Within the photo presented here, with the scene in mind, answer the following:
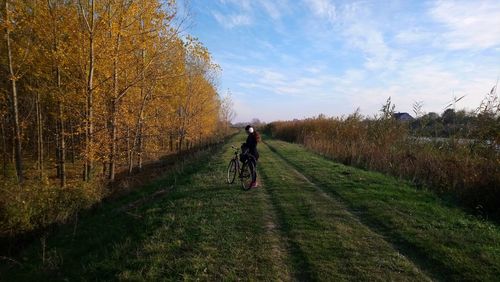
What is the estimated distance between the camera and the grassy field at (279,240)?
17.3 feet

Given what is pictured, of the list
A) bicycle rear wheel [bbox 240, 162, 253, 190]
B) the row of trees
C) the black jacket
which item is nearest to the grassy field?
bicycle rear wheel [bbox 240, 162, 253, 190]

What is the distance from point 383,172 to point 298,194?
6074 millimetres

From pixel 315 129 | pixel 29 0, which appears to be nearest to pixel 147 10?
pixel 29 0

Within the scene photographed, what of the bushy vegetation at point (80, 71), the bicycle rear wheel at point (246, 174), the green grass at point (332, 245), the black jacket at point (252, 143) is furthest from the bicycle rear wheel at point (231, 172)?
the bushy vegetation at point (80, 71)

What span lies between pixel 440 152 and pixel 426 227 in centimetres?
768

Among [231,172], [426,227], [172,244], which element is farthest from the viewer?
[231,172]

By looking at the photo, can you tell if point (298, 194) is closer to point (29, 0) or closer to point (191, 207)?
point (191, 207)

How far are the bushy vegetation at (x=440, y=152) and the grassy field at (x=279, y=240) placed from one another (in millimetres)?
1095

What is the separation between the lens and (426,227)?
7031 mm

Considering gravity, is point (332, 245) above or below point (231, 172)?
below

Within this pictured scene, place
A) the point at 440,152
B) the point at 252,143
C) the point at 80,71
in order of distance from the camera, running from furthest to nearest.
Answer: the point at 80,71
the point at 440,152
the point at 252,143

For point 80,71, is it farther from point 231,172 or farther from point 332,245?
point 332,245

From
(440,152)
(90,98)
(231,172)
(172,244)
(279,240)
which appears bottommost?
(172,244)

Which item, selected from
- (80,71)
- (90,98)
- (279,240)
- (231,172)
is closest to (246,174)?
(231,172)
